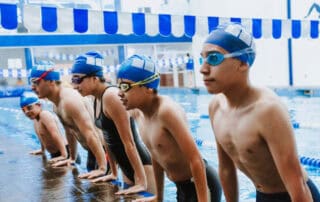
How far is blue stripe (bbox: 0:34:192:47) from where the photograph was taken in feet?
67.8

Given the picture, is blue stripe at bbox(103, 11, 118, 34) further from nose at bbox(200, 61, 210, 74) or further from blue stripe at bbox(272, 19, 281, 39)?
nose at bbox(200, 61, 210, 74)

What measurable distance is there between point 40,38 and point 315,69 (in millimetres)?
14168

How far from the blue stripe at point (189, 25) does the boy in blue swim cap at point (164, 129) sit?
5977 mm

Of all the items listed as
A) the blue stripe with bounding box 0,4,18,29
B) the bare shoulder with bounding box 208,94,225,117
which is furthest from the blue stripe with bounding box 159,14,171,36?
the bare shoulder with bounding box 208,94,225,117

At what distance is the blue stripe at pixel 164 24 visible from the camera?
26.0 ft

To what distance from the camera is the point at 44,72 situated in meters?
3.52

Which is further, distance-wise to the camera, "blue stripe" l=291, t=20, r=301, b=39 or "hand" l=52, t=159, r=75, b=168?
"blue stripe" l=291, t=20, r=301, b=39

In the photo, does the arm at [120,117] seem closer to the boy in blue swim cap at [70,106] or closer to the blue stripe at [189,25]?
the boy in blue swim cap at [70,106]

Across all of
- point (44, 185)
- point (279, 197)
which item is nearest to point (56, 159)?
point (44, 185)

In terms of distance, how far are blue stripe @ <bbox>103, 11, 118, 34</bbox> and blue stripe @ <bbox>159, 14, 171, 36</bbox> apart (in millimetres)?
1063

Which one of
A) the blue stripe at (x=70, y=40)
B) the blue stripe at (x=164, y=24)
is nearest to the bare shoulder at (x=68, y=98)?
the blue stripe at (x=164, y=24)

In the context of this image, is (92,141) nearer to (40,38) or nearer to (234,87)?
(234,87)

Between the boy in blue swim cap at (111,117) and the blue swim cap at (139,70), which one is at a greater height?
the blue swim cap at (139,70)

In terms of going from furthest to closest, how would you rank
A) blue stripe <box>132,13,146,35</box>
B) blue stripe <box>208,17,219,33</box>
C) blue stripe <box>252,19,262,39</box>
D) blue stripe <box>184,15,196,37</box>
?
1. blue stripe <box>252,19,262,39</box>
2. blue stripe <box>208,17,219,33</box>
3. blue stripe <box>184,15,196,37</box>
4. blue stripe <box>132,13,146,35</box>
